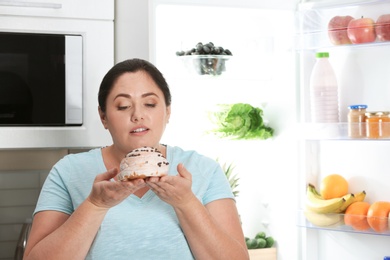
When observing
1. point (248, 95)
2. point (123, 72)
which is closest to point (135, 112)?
point (123, 72)

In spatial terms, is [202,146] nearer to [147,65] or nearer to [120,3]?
[120,3]

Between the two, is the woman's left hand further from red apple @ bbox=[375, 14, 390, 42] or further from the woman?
red apple @ bbox=[375, 14, 390, 42]

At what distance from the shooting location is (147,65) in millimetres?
1441

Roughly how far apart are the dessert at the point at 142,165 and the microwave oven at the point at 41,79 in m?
0.65

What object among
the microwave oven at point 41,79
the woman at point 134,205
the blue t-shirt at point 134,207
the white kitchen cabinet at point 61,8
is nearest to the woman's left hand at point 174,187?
the woman at point 134,205

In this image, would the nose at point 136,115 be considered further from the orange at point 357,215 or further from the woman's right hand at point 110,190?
the orange at point 357,215

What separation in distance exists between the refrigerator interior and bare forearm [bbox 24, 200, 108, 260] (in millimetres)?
1127

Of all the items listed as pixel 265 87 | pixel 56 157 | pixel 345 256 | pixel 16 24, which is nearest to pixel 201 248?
pixel 56 157

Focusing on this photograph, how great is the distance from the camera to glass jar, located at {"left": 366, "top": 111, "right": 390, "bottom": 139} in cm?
207

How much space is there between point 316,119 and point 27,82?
1.02 m

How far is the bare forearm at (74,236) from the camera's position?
1.28 metres

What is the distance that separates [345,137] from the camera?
7.14ft

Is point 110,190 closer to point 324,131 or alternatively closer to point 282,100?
point 324,131

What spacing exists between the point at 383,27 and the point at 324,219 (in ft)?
2.29
